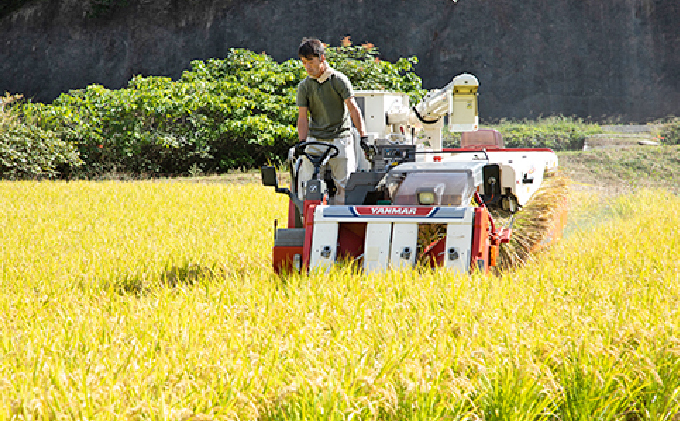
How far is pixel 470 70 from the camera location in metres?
27.8

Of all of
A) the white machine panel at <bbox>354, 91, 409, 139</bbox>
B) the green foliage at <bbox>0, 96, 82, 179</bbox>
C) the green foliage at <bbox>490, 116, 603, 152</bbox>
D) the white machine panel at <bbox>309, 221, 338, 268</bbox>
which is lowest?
the white machine panel at <bbox>309, 221, 338, 268</bbox>

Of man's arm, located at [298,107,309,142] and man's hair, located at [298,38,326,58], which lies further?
man's arm, located at [298,107,309,142]

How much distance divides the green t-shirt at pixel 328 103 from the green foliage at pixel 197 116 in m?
11.1

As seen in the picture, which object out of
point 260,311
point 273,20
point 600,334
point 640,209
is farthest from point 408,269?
point 273,20

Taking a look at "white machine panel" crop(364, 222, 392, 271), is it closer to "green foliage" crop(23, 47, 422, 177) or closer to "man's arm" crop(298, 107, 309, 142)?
"man's arm" crop(298, 107, 309, 142)

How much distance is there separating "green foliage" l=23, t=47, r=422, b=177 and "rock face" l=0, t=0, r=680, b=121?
10148mm

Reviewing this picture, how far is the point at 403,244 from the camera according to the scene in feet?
15.6

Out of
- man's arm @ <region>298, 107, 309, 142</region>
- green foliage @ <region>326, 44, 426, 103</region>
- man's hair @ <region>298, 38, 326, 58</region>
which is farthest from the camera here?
green foliage @ <region>326, 44, 426, 103</region>

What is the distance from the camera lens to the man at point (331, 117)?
221 inches

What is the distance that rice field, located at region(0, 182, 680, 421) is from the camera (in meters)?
2.58

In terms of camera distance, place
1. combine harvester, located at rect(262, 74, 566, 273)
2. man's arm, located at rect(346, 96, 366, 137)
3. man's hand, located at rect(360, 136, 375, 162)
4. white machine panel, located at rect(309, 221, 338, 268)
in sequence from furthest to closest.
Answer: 1. man's hand, located at rect(360, 136, 375, 162)
2. man's arm, located at rect(346, 96, 366, 137)
3. white machine panel, located at rect(309, 221, 338, 268)
4. combine harvester, located at rect(262, 74, 566, 273)

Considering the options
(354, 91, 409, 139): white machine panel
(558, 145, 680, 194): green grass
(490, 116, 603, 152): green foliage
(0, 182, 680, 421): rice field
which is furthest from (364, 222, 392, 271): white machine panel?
(490, 116, 603, 152): green foliage

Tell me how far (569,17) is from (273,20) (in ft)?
38.9

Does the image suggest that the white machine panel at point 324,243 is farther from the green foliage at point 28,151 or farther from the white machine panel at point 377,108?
the green foliage at point 28,151
